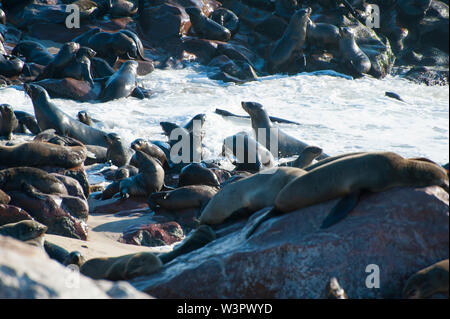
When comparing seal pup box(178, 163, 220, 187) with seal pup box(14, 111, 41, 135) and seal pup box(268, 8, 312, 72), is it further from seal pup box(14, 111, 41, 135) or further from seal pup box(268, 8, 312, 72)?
seal pup box(268, 8, 312, 72)

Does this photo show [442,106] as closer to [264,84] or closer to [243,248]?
[264,84]

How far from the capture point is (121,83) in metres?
15.3

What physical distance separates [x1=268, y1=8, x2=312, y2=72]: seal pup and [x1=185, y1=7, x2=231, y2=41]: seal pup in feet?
6.38

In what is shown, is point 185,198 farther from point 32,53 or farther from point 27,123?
point 32,53

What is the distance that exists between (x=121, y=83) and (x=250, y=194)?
10851 millimetres

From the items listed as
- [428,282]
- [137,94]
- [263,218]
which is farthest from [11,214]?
[137,94]

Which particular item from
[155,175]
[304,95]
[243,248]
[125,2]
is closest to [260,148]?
[155,175]

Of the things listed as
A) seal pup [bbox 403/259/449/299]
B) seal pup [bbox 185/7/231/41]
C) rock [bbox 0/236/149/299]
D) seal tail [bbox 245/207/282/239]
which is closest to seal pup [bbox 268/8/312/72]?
seal pup [bbox 185/7/231/41]

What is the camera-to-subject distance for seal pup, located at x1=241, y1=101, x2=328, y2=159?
11.8m

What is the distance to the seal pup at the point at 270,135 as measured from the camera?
38.7 feet

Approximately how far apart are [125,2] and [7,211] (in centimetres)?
1583

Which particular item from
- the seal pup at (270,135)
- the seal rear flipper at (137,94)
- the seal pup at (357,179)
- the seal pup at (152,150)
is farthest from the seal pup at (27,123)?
the seal pup at (357,179)

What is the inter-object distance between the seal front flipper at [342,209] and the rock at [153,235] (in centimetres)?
289

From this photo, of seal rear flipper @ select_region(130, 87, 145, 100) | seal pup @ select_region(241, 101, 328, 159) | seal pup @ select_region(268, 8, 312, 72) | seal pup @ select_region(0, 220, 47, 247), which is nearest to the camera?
seal pup @ select_region(0, 220, 47, 247)
